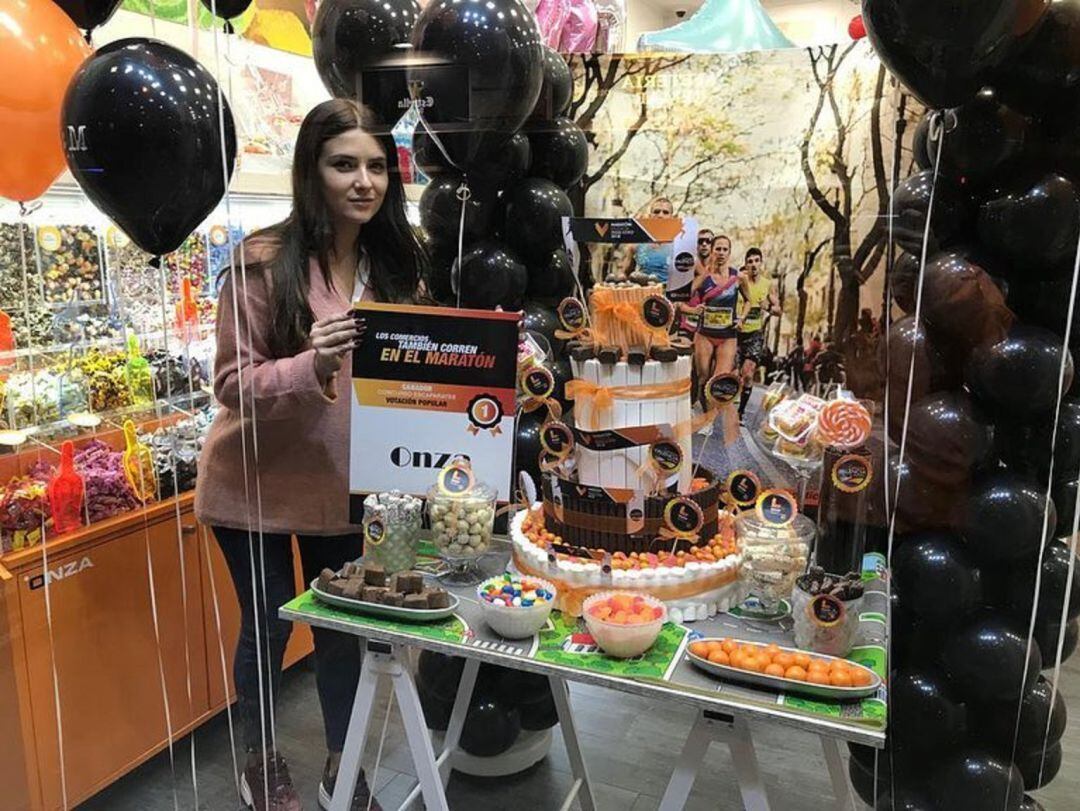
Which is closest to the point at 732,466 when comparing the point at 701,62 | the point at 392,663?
the point at 392,663

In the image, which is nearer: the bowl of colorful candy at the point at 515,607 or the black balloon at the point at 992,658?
the bowl of colorful candy at the point at 515,607

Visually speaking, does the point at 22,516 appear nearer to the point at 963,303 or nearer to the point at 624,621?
the point at 624,621

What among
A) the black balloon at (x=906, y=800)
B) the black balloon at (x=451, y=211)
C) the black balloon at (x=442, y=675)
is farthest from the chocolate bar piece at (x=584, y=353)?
the black balloon at (x=906, y=800)

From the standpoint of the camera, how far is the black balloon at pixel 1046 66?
151 cm

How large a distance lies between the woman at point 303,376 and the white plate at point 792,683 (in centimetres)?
95

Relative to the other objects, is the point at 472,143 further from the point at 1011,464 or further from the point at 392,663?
the point at 1011,464

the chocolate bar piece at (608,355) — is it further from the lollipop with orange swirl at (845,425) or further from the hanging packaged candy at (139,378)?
the hanging packaged candy at (139,378)

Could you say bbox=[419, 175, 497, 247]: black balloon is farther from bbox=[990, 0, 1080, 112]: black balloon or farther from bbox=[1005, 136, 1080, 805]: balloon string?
bbox=[1005, 136, 1080, 805]: balloon string

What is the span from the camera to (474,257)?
2346mm

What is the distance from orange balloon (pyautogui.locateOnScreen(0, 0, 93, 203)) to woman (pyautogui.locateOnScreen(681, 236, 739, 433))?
1.52 meters

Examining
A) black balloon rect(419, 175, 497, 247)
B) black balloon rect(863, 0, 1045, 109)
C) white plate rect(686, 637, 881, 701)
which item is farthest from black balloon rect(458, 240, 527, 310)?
white plate rect(686, 637, 881, 701)

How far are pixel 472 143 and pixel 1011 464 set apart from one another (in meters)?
1.43

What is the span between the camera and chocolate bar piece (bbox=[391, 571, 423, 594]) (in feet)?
5.15

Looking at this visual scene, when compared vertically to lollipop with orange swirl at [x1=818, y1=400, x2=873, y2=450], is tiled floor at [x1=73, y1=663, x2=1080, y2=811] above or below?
below
